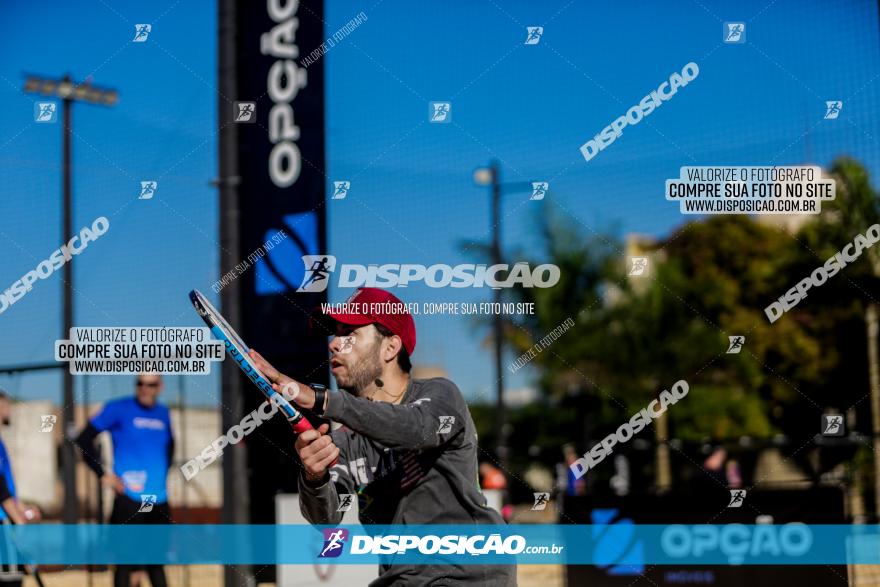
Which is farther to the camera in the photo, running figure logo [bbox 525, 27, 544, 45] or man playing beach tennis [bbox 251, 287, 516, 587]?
running figure logo [bbox 525, 27, 544, 45]

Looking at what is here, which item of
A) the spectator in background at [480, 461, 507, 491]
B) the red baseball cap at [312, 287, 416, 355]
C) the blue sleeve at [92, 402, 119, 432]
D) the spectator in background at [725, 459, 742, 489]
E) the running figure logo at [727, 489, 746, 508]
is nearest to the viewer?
the red baseball cap at [312, 287, 416, 355]

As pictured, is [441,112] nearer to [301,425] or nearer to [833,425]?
[301,425]

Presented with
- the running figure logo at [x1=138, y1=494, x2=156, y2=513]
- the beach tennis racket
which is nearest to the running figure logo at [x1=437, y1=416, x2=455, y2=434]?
the beach tennis racket

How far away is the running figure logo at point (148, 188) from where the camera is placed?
24.1 feet

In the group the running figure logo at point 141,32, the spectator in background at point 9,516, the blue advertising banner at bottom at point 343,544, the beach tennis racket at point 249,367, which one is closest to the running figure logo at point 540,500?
the blue advertising banner at bottom at point 343,544

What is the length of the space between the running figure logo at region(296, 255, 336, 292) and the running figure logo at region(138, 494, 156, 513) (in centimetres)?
184

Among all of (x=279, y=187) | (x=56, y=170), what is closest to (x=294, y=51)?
(x=279, y=187)

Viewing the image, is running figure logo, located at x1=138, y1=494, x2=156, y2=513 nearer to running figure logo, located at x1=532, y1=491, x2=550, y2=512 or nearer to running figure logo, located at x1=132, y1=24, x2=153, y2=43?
running figure logo, located at x1=532, y1=491, x2=550, y2=512

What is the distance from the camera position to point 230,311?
24.1 ft

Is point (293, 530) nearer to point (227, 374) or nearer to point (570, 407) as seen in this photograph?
point (227, 374)

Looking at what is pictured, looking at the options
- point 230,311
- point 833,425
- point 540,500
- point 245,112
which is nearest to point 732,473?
point 833,425

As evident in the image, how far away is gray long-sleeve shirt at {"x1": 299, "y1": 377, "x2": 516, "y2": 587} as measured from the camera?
16.8ft

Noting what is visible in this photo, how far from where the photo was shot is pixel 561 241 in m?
11.1

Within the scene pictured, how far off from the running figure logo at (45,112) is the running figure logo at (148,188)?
0.79 m
